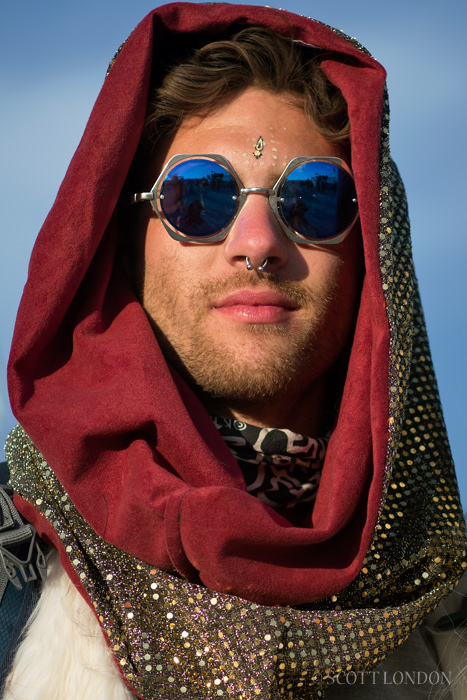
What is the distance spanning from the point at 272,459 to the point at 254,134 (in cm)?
97

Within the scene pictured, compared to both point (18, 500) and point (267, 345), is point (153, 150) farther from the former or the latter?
point (18, 500)

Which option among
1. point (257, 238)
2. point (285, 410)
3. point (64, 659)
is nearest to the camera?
point (64, 659)

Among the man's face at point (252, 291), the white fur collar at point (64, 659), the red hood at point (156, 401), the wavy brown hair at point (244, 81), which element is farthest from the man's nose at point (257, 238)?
the white fur collar at point (64, 659)

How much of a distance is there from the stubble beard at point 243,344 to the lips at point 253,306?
0.06 ft

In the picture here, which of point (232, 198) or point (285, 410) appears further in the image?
point (285, 410)

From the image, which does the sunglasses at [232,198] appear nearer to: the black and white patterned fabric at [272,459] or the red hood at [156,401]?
the red hood at [156,401]

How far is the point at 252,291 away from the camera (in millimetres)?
2139

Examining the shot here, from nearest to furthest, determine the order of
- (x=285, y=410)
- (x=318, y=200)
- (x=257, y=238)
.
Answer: (x=257, y=238)
(x=318, y=200)
(x=285, y=410)

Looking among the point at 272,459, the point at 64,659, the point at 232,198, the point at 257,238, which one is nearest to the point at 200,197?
the point at 232,198

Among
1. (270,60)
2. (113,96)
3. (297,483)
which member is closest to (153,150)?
(113,96)

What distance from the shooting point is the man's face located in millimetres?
2146

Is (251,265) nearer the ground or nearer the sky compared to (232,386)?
nearer the sky

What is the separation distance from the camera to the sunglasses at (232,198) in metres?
2.14

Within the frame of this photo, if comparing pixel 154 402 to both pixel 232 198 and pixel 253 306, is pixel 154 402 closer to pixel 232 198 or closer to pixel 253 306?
pixel 253 306
